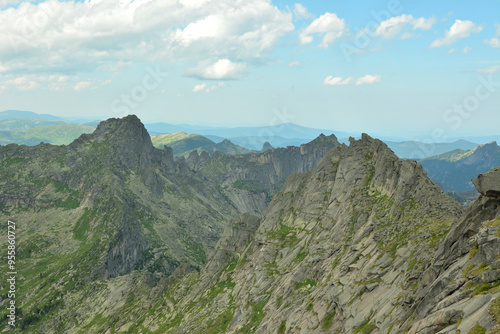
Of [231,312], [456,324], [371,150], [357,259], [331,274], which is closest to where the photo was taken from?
[456,324]

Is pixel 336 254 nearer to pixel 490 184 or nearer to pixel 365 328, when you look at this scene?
pixel 365 328

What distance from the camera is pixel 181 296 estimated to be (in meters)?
169

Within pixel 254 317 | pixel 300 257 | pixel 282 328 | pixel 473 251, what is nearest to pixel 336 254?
pixel 300 257

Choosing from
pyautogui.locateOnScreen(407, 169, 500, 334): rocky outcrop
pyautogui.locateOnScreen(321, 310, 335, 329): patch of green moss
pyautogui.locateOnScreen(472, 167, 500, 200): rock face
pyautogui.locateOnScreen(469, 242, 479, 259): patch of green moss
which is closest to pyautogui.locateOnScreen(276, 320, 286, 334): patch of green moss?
pyautogui.locateOnScreen(321, 310, 335, 329): patch of green moss

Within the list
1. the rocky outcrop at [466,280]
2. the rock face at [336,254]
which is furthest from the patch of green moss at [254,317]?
the rocky outcrop at [466,280]

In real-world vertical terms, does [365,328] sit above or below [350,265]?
below

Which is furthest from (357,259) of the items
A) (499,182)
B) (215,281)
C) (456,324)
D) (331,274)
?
(215,281)

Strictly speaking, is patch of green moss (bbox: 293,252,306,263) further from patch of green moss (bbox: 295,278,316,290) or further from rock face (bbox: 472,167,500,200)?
rock face (bbox: 472,167,500,200)

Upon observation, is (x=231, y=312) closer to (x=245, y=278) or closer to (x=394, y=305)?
(x=245, y=278)

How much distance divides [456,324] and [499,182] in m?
21.4

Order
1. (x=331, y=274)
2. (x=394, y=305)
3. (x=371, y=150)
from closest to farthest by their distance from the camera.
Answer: (x=394, y=305) < (x=331, y=274) < (x=371, y=150)

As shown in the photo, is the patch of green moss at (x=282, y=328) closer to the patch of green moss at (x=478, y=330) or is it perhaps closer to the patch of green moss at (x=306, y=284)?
the patch of green moss at (x=306, y=284)

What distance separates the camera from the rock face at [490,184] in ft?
161

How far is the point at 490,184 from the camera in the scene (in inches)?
1941
